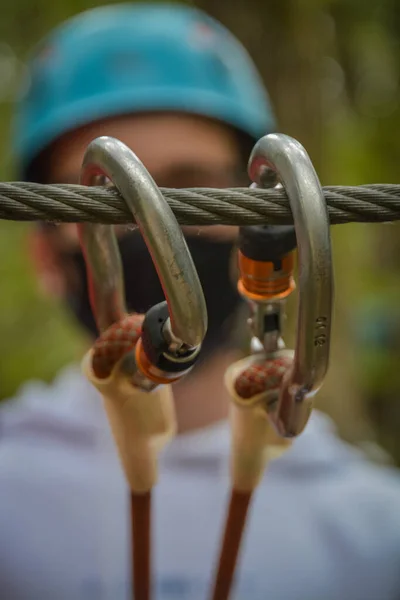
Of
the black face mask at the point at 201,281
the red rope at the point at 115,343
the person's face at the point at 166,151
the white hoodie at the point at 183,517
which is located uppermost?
the red rope at the point at 115,343

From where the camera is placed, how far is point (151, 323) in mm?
294

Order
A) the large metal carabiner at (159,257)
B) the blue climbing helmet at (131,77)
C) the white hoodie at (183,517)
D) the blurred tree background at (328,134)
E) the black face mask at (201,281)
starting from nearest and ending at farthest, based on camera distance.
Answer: the large metal carabiner at (159,257) < the black face mask at (201,281) < the white hoodie at (183,517) < the blue climbing helmet at (131,77) < the blurred tree background at (328,134)

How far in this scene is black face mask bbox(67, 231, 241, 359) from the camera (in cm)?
68

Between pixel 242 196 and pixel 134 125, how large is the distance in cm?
74

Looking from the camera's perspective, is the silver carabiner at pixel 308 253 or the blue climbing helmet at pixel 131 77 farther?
the blue climbing helmet at pixel 131 77

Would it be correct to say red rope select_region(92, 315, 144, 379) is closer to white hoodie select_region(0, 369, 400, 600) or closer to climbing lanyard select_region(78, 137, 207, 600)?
climbing lanyard select_region(78, 137, 207, 600)

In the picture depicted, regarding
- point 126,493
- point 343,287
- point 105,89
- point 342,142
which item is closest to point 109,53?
point 105,89

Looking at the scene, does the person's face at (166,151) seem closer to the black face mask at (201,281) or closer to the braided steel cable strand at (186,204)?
the black face mask at (201,281)

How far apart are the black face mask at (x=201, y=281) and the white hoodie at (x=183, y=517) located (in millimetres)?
288

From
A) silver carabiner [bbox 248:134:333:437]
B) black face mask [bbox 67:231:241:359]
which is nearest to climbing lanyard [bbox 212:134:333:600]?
silver carabiner [bbox 248:134:333:437]

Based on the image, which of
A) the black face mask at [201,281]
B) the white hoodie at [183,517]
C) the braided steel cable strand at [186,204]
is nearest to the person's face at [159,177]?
the black face mask at [201,281]

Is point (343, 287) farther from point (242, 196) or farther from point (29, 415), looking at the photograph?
point (242, 196)

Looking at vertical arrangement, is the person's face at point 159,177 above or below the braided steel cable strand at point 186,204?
below

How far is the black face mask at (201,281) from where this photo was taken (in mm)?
679
